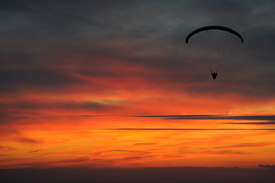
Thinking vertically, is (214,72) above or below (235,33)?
below

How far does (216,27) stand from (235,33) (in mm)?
5276

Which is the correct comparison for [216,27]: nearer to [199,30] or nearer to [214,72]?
[199,30]

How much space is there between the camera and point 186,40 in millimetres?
57688

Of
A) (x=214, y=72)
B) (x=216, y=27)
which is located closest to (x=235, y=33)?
(x=216, y=27)

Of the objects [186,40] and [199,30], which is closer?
[199,30]

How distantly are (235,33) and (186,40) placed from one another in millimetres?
9908

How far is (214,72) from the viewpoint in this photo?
5838cm

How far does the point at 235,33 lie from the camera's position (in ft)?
181

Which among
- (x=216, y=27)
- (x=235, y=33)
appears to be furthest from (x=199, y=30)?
(x=235, y=33)

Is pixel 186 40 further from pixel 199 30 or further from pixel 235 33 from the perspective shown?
pixel 235 33

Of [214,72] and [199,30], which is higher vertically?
[199,30]

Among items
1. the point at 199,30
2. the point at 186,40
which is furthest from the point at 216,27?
the point at 186,40

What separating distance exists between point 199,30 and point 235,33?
7663 mm

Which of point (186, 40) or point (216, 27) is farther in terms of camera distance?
point (186, 40)
